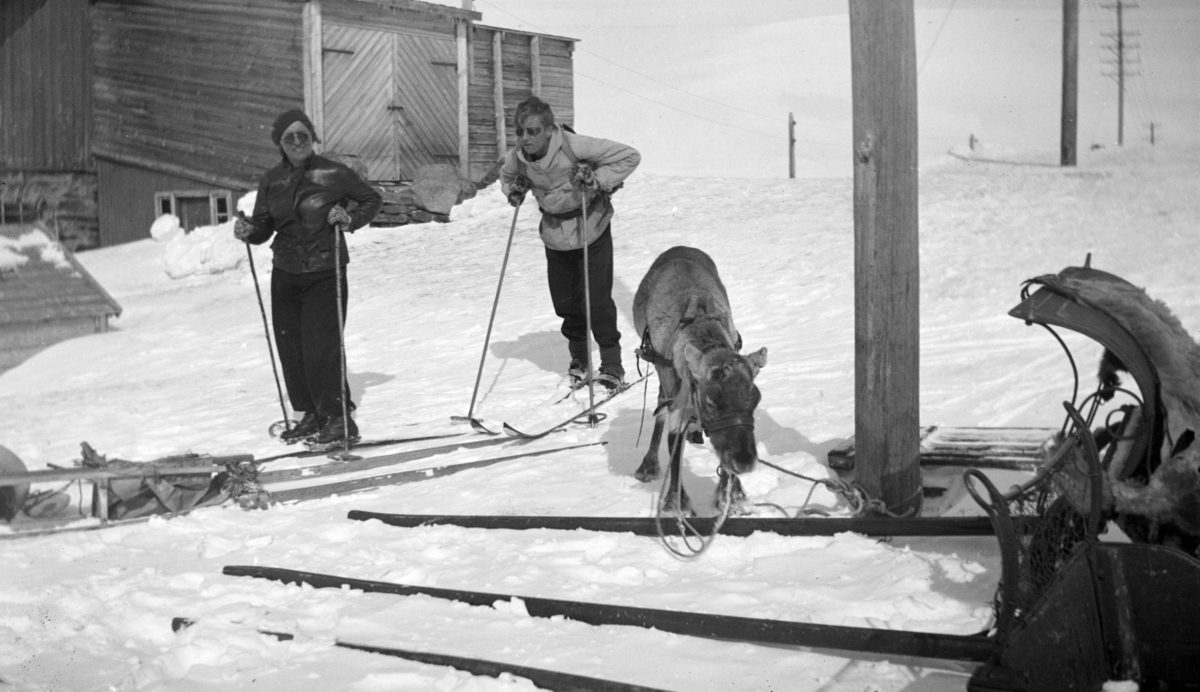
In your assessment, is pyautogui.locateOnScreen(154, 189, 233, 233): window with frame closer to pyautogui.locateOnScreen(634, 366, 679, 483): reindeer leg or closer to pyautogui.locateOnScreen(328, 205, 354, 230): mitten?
pyautogui.locateOnScreen(328, 205, 354, 230): mitten

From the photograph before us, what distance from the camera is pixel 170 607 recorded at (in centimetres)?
452

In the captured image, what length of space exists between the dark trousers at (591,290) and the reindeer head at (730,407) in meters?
3.72

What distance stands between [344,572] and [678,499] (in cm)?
157

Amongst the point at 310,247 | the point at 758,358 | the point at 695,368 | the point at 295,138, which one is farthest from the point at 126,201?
the point at 758,358

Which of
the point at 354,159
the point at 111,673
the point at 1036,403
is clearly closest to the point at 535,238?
the point at 354,159

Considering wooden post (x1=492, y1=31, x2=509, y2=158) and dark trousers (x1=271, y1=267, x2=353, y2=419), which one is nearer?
dark trousers (x1=271, y1=267, x2=353, y2=419)

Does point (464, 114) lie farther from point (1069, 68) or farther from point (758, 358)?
point (758, 358)

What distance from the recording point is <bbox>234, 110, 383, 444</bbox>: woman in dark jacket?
293 inches

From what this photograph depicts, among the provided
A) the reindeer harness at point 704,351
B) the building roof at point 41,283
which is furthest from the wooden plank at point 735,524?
the building roof at point 41,283

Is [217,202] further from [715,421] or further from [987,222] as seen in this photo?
[715,421]

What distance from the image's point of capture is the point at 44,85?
20750 mm

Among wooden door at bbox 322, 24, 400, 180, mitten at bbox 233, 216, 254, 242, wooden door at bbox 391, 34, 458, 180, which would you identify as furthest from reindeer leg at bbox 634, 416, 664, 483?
wooden door at bbox 391, 34, 458, 180

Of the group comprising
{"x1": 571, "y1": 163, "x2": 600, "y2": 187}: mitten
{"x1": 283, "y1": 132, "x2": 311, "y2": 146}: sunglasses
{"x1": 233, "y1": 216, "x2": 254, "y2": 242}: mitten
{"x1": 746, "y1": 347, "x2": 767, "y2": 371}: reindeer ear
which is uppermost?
{"x1": 283, "y1": 132, "x2": 311, "y2": 146}: sunglasses

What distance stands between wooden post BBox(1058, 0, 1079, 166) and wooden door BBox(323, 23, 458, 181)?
1169 cm
